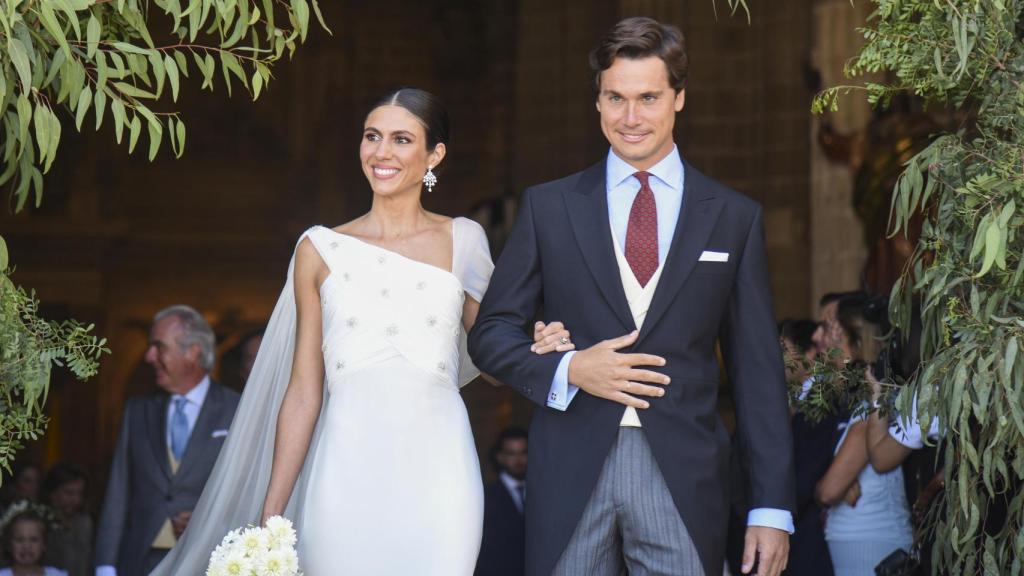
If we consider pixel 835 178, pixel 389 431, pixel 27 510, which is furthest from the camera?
pixel 835 178

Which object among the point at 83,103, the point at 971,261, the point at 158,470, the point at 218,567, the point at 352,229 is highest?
the point at 83,103

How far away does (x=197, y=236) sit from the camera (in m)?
17.1

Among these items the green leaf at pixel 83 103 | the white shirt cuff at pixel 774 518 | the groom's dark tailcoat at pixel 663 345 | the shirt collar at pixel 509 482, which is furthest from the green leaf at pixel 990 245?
the shirt collar at pixel 509 482

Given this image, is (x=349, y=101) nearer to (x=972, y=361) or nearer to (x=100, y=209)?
(x=100, y=209)

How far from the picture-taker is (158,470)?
6.74 meters

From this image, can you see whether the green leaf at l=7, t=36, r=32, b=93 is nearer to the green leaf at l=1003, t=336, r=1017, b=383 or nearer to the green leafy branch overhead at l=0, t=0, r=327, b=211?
the green leafy branch overhead at l=0, t=0, r=327, b=211

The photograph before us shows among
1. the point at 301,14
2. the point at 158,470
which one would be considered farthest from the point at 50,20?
the point at 158,470

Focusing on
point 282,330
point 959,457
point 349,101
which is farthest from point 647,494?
point 349,101

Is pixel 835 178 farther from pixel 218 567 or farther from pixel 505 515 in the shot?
pixel 218 567

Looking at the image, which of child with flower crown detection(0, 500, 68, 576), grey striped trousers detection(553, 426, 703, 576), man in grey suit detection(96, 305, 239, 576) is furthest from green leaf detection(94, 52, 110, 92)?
child with flower crown detection(0, 500, 68, 576)

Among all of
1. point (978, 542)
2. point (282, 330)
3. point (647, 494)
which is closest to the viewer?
point (647, 494)

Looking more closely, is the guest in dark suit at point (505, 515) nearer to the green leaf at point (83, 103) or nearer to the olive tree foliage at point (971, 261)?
the olive tree foliage at point (971, 261)

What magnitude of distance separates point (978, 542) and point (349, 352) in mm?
1707

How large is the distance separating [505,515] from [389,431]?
388cm
